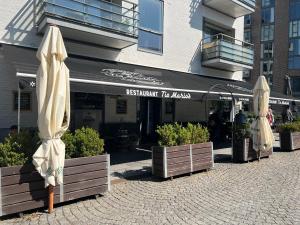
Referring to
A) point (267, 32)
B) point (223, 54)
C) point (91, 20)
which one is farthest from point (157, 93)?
point (267, 32)

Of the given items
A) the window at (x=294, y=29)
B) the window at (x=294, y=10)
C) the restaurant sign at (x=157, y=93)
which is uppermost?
the window at (x=294, y=10)

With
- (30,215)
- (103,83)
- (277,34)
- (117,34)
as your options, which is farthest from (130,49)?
(277,34)

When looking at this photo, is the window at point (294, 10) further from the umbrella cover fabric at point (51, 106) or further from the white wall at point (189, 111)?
the umbrella cover fabric at point (51, 106)

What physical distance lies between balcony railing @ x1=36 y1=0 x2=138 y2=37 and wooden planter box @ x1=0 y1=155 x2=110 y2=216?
5684 mm

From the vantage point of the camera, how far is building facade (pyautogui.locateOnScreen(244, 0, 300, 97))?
4609 cm

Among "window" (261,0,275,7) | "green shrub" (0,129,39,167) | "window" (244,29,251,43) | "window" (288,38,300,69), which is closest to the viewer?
"green shrub" (0,129,39,167)

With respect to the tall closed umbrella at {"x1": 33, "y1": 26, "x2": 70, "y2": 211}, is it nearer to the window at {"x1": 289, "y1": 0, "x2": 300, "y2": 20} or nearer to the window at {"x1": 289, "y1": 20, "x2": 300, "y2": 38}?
the window at {"x1": 289, "y1": 20, "x2": 300, "y2": 38}

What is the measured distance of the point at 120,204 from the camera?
6750 mm

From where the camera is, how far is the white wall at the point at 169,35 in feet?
34.9

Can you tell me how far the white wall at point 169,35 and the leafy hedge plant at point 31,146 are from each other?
16.9 feet

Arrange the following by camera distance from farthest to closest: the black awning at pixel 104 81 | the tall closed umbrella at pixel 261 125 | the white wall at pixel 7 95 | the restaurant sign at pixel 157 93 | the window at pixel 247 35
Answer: the window at pixel 247 35, the tall closed umbrella at pixel 261 125, the white wall at pixel 7 95, the restaurant sign at pixel 157 93, the black awning at pixel 104 81

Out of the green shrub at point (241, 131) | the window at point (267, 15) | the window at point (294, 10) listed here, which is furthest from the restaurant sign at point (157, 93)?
the window at point (267, 15)

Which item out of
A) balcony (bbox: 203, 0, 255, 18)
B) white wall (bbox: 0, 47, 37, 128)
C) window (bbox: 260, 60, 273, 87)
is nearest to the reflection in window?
white wall (bbox: 0, 47, 37, 128)

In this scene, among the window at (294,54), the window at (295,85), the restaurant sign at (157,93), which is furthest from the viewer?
the window at (294,54)
